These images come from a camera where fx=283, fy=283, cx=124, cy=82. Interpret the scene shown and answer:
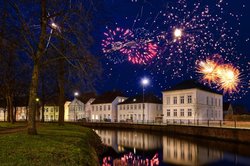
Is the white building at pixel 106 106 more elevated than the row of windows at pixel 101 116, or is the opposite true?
the white building at pixel 106 106

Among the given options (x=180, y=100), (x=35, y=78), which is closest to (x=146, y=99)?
(x=180, y=100)

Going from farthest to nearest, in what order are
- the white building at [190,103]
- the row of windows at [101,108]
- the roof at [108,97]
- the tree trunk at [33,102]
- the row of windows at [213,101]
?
the roof at [108,97] < the row of windows at [101,108] < the row of windows at [213,101] < the white building at [190,103] < the tree trunk at [33,102]

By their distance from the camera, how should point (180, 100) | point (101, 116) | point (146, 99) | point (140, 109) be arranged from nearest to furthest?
1. point (180, 100)
2. point (146, 99)
3. point (140, 109)
4. point (101, 116)

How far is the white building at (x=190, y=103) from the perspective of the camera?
6128cm

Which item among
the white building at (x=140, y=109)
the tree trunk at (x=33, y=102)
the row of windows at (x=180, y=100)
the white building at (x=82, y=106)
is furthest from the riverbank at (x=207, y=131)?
the white building at (x=82, y=106)

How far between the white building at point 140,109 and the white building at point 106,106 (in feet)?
9.85

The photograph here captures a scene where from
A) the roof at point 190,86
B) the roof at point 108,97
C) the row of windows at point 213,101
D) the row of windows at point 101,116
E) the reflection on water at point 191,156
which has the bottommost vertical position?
the row of windows at point 101,116

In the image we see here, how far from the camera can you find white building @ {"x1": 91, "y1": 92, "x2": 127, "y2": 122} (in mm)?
92688

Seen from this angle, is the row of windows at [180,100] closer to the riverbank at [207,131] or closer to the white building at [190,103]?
the white building at [190,103]

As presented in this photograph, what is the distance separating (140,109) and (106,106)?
633 inches

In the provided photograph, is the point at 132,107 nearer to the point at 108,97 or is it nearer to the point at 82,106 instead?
the point at 108,97

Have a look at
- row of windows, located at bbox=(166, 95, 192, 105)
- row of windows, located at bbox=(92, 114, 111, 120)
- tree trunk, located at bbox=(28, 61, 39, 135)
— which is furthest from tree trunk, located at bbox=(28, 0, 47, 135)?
row of windows, located at bbox=(92, 114, 111, 120)

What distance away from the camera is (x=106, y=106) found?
94.5m

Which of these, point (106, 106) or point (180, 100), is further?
point (106, 106)
